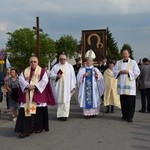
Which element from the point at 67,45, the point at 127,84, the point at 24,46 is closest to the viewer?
the point at 127,84

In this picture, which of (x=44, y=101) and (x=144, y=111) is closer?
(x=44, y=101)

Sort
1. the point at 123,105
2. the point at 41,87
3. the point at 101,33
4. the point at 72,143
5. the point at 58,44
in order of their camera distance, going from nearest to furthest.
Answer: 1. the point at 72,143
2. the point at 41,87
3. the point at 123,105
4. the point at 101,33
5. the point at 58,44

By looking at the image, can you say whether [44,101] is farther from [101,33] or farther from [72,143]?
[101,33]

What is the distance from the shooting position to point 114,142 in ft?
29.0

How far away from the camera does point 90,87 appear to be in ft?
42.5

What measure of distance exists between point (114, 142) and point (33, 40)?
7527 cm

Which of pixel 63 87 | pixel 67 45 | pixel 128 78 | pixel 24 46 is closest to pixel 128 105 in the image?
pixel 128 78

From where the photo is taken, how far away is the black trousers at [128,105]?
11.9 metres

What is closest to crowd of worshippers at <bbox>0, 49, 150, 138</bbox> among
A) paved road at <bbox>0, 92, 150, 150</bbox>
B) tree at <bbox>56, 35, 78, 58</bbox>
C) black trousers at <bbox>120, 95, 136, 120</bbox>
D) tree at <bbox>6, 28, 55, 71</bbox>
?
black trousers at <bbox>120, 95, 136, 120</bbox>

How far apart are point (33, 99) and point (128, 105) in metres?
3.32

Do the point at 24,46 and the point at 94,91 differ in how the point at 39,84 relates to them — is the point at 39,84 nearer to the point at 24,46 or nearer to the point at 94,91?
the point at 94,91

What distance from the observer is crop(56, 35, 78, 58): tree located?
293 feet

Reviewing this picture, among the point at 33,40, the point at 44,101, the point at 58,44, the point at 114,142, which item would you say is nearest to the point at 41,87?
the point at 44,101

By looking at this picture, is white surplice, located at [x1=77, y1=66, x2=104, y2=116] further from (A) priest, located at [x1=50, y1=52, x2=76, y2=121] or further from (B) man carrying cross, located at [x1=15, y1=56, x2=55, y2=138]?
(B) man carrying cross, located at [x1=15, y1=56, x2=55, y2=138]
